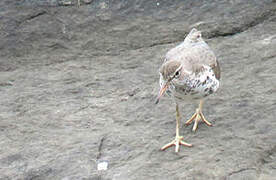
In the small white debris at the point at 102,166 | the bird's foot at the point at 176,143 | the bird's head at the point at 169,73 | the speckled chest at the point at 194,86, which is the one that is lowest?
the small white debris at the point at 102,166

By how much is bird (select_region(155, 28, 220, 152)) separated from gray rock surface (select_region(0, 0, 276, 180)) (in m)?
Answer: 0.40

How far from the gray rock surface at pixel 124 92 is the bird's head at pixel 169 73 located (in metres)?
0.78

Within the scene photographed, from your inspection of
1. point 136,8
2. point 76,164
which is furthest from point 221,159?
point 136,8

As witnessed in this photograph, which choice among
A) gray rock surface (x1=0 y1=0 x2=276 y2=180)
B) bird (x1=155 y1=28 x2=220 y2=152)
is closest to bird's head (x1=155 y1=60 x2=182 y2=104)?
bird (x1=155 y1=28 x2=220 y2=152)

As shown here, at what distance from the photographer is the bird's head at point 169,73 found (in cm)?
537

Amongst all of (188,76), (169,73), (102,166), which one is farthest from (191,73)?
(102,166)

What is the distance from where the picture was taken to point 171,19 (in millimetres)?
8516

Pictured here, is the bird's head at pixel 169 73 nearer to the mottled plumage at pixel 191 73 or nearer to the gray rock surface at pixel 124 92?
the mottled plumage at pixel 191 73

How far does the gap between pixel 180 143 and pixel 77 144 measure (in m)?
1.33

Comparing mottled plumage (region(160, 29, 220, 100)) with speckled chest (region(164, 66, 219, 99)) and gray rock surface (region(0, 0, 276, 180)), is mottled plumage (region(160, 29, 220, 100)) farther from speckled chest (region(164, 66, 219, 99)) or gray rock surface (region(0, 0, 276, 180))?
gray rock surface (region(0, 0, 276, 180))

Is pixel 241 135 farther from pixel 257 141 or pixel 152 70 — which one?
pixel 152 70

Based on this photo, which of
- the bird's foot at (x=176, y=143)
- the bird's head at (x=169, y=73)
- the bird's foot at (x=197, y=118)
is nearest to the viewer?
the bird's head at (x=169, y=73)

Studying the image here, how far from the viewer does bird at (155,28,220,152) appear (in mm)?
5418

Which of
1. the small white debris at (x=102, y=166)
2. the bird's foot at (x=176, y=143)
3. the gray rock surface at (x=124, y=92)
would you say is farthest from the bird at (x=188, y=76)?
the small white debris at (x=102, y=166)
